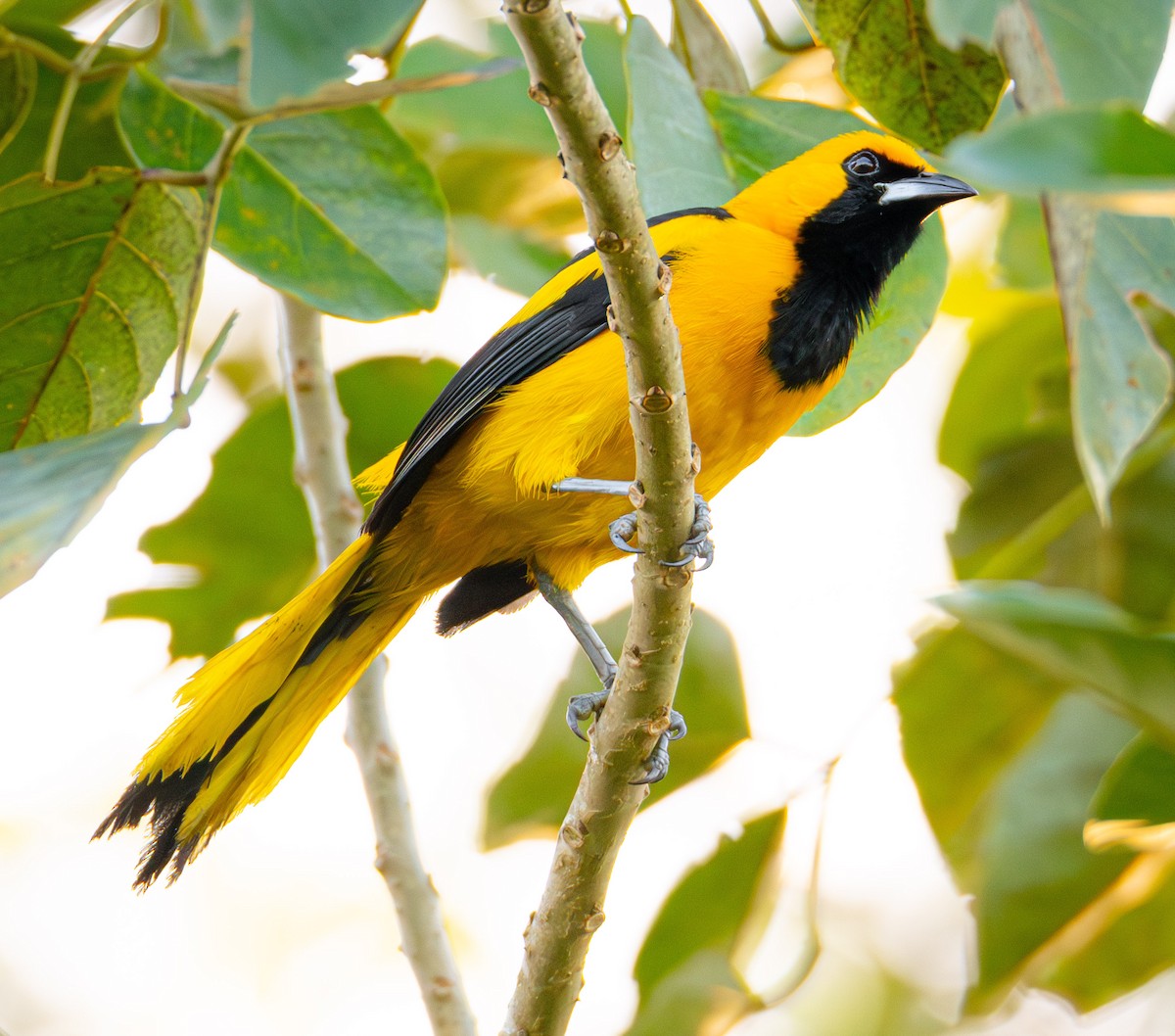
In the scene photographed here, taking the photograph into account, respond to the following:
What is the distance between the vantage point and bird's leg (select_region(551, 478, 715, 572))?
1717mm

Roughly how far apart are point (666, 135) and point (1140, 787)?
127 centimetres

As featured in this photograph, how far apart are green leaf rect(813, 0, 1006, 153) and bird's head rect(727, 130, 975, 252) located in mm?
371

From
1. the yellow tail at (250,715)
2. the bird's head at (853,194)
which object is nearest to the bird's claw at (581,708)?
the yellow tail at (250,715)

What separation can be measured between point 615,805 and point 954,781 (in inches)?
40.1

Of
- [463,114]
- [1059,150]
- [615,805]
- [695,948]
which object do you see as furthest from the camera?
[463,114]

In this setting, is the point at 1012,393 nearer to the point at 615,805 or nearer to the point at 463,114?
the point at 463,114

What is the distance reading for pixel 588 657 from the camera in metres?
2.61

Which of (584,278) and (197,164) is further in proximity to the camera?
(584,278)

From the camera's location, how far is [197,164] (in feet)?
7.07

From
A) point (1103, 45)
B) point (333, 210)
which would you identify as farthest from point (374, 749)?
point (1103, 45)

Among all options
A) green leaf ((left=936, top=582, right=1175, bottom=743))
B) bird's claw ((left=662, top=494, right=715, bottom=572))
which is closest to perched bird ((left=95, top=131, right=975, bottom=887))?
bird's claw ((left=662, top=494, right=715, bottom=572))

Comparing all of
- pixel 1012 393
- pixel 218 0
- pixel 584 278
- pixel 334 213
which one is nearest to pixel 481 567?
pixel 584 278

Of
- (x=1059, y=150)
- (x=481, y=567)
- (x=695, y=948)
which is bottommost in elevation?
(x=695, y=948)

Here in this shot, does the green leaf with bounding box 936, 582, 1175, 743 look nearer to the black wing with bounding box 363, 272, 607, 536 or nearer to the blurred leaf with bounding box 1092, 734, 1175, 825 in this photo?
the blurred leaf with bounding box 1092, 734, 1175, 825
